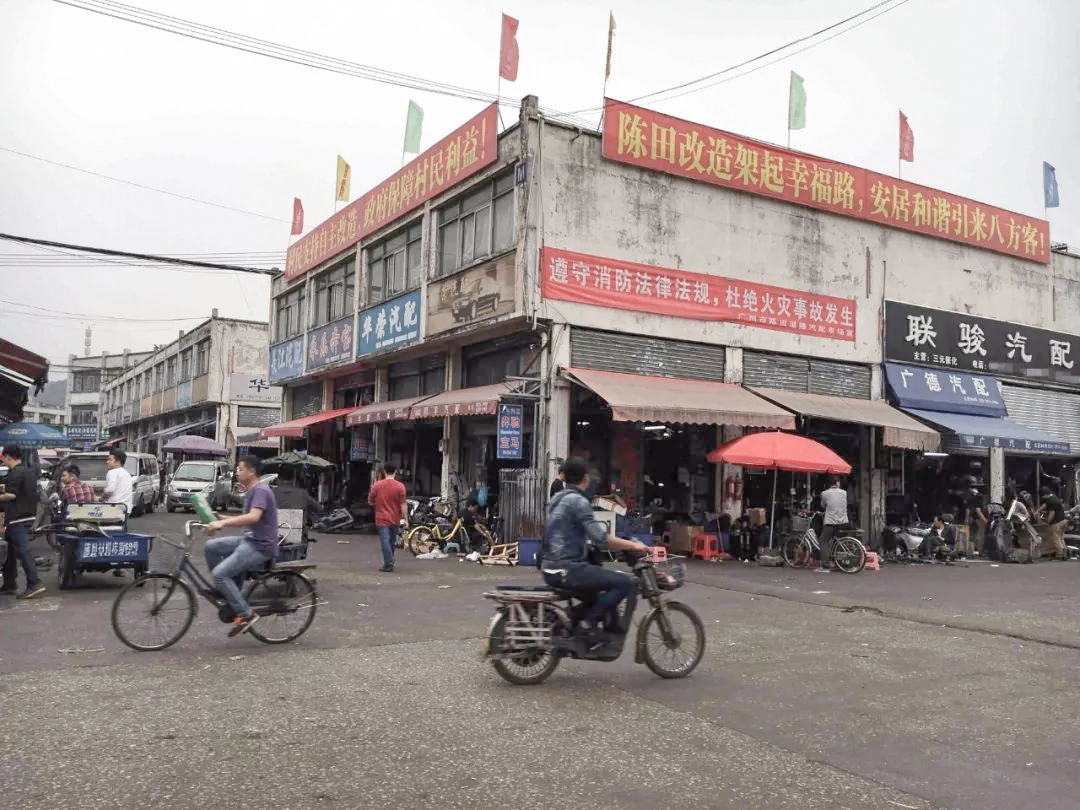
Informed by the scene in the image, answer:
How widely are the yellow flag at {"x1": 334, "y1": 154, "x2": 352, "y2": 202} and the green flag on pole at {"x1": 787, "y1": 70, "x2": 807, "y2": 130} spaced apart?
12846mm

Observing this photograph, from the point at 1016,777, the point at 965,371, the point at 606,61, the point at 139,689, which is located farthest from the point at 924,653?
the point at 965,371

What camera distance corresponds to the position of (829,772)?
14.8 ft

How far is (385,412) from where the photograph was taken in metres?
20.6

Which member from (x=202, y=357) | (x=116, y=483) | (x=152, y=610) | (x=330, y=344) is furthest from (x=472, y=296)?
(x=202, y=357)

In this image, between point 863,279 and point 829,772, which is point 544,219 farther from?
point 829,772

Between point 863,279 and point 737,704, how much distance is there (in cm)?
1671

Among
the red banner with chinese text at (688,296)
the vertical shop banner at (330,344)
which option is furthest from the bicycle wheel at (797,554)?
the vertical shop banner at (330,344)

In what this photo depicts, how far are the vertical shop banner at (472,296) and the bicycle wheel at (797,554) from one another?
22.4 feet

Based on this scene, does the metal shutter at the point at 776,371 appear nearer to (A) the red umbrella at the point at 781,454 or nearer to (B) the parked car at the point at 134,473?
(A) the red umbrella at the point at 781,454

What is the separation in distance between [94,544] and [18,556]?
0.77 m

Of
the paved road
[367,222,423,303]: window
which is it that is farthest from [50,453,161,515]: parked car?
the paved road

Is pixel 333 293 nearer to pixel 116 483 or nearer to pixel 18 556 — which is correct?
pixel 116 483

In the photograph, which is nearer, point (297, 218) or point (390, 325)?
point (390, 325)

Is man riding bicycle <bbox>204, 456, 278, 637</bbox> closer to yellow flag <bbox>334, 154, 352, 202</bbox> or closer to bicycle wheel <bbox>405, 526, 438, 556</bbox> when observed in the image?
bicycle wheel <bbox>405, 526, 438, 556</bbox>
